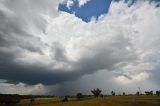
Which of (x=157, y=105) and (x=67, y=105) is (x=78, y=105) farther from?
(x=157, y=105)

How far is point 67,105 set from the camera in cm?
17612

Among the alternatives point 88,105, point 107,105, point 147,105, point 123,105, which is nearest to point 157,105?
point 147,105

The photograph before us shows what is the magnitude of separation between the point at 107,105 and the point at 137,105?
2012cm

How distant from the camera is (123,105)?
164500 millimetres

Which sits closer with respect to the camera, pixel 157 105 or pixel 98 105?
pixel 157 105

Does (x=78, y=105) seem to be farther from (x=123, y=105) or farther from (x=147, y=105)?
(x=147, y=105)

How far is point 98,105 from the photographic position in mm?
167375

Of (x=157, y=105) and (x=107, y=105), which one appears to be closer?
(x=157, y=105)

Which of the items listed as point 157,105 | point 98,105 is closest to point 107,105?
point 98,105

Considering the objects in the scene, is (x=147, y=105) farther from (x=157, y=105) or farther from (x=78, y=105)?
(x=78, y=105)

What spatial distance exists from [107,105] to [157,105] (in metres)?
32.8

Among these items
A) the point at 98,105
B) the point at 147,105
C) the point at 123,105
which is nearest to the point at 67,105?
the point at 98,105

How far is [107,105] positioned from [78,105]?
20.5 metres

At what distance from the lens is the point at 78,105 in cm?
17138
